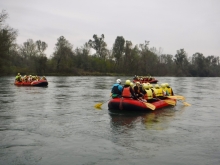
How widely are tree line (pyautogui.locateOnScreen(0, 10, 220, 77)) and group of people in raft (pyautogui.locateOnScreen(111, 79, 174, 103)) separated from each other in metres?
54.5

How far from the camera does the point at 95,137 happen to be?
10.1 meters

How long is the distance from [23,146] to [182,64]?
103818 mm

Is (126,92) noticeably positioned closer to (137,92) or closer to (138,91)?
(137,92)

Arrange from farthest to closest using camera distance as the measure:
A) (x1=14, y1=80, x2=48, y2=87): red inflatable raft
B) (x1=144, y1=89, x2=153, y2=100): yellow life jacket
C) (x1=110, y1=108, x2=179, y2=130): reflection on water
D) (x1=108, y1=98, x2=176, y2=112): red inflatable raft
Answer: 1. (x1=14, y1=80, x2=48, y2=87): red inflatable raft
2. (x1=144, y1=89, x2=153, y2=100): yellow life jacket
3. (x1=108, y1=98, x2=176, y2=112): red inflatable raft
4. (x1=110, y1=108, x2=179, y2=130): reflection on water

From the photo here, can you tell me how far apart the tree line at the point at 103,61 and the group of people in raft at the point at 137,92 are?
54501 mm

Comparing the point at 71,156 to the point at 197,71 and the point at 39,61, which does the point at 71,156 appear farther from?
the point at 197,71

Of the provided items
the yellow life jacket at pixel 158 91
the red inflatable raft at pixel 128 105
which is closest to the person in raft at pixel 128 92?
the red inflatable raft at pixel 128 105

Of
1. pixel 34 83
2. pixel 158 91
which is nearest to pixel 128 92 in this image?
pixel 158 91

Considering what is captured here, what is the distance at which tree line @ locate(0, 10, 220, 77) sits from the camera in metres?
77.9

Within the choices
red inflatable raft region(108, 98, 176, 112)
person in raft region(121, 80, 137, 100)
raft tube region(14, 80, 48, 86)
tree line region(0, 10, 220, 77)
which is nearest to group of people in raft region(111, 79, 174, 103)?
person in raft region(121, 80, 137, 100)

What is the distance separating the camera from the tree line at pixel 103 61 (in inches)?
3067

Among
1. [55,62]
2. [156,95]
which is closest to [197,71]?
[55,62]

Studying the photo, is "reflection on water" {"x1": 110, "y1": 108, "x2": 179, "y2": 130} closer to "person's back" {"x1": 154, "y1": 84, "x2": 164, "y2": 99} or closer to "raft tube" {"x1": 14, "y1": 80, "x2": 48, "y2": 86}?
"person's back" {"x1": 154, "y1": 84, "x2": 164, "y2": 99}

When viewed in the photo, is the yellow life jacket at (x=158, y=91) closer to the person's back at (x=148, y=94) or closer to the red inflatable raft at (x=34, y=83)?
the person's back at (x=148, y=94)
